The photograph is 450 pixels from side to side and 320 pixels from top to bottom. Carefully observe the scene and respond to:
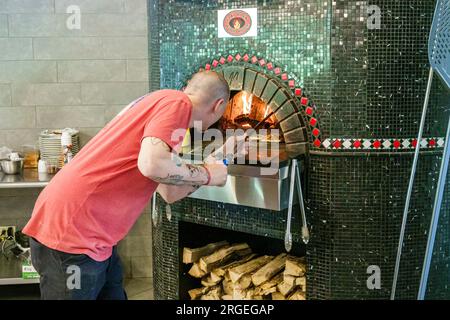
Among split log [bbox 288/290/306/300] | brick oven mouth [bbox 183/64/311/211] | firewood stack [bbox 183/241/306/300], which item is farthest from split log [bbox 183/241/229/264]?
split log [bbox 288/290/306/300]

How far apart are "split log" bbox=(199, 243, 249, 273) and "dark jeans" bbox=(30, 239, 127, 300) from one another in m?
1.48

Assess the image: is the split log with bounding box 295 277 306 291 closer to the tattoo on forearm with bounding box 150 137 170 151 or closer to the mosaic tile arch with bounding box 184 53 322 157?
the mosaic tile arch with bounding box 184 53 322 157

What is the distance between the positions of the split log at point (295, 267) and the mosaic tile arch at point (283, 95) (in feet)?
2.34

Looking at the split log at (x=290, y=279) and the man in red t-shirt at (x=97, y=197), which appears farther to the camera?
the split log at (x=290, y=279)

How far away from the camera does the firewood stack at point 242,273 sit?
3666mm

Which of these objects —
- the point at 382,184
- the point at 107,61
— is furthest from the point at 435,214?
the point at 107,61

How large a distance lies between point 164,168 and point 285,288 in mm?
1660

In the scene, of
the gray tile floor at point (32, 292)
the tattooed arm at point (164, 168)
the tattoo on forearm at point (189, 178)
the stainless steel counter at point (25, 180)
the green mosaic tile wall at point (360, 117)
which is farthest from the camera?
the gray tile floor at point (32, 292)

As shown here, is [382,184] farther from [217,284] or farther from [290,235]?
[217,284]

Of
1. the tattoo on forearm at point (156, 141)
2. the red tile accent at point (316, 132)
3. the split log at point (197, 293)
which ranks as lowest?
the split log at point (197, 293)

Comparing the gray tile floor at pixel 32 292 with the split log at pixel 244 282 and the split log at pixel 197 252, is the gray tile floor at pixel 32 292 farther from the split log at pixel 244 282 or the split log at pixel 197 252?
the split log at pixel 244 282

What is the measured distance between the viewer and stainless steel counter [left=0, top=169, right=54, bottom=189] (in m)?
4.23

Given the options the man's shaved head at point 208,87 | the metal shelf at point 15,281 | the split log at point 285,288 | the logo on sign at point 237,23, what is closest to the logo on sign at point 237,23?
the logo on sign at point 237,23

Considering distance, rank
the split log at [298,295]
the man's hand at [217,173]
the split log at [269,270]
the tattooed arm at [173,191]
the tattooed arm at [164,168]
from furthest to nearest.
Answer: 1. the split log at [269,270]
2. the split log at [298,295]
3. the tattooed arm at [173,191]
4. the man's hand at [217,173]
5. the tattooed arm at [164,168]
